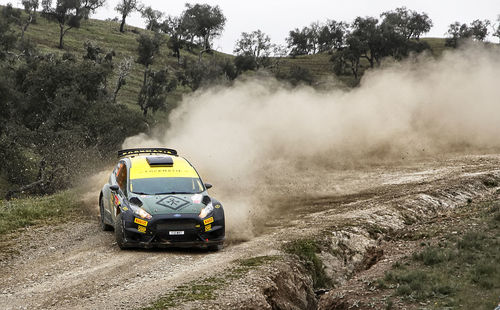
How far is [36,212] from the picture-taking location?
1797 cm

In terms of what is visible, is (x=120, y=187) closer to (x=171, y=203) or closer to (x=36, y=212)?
(x=171, y=203)

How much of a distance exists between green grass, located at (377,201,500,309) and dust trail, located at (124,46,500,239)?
1368 centimetres

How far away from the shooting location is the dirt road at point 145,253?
1030cm

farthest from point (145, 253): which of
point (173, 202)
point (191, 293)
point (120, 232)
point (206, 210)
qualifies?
point (191, 293)

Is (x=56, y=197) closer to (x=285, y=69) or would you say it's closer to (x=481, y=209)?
(x=481, y=209)

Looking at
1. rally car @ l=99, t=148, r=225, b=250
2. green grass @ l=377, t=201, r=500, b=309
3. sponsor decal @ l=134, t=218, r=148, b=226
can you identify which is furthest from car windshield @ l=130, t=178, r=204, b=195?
green grass @ l=377, t=201, r=500, b=309

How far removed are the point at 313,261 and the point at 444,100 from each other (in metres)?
23.6

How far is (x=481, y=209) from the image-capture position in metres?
16.5

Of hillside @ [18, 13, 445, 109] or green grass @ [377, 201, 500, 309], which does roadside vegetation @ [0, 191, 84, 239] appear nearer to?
green grass @ [377, 201, 500, 309]

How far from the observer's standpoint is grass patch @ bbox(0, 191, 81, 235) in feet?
55.0

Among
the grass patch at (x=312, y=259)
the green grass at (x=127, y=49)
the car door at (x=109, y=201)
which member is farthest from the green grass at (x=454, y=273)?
the green grass at (x=127, y=49)

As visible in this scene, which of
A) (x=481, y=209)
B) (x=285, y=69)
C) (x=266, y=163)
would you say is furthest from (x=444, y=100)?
(x=285, y=69)

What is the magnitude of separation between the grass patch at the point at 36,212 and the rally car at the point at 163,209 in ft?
12.4

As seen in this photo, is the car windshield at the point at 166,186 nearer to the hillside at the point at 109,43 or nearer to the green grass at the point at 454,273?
the green grass at the point at 454,273
